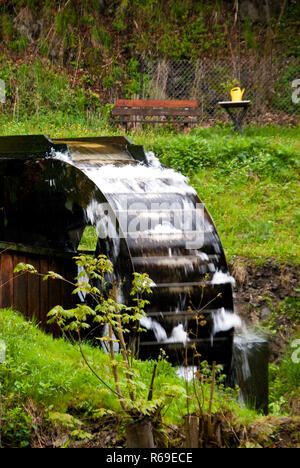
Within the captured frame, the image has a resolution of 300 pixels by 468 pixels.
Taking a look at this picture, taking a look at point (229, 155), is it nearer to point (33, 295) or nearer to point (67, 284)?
point (67, 284)

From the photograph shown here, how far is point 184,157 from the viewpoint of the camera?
1016 centimetres

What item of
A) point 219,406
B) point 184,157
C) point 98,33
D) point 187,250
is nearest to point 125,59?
point 98,33

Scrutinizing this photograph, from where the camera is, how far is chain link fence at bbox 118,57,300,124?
14.9 m

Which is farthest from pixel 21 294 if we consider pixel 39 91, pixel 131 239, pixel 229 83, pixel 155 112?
pixel 229 83

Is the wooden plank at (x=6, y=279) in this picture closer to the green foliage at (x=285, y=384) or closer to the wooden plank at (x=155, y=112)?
the green foliage at (x=285, y=384)

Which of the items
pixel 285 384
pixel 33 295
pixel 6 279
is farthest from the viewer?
pixel 6 279

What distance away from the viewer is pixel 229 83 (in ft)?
49.5

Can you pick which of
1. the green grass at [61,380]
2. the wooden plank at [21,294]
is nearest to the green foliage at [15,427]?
the green grass at [61,380]

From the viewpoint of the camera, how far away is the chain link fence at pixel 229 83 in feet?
48.8

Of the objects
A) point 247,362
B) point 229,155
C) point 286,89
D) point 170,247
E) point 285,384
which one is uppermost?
point 286,89

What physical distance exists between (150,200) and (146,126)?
694 cm

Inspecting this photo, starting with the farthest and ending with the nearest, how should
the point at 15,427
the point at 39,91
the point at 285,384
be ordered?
the point at 39,91 → the point at 285,384 → the point at 15,427

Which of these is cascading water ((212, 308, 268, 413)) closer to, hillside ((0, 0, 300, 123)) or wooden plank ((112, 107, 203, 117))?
wooden plank ((112, 107, 203, 117))

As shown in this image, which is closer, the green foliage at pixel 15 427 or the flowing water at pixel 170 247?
the green foliage at pixel 15 427
